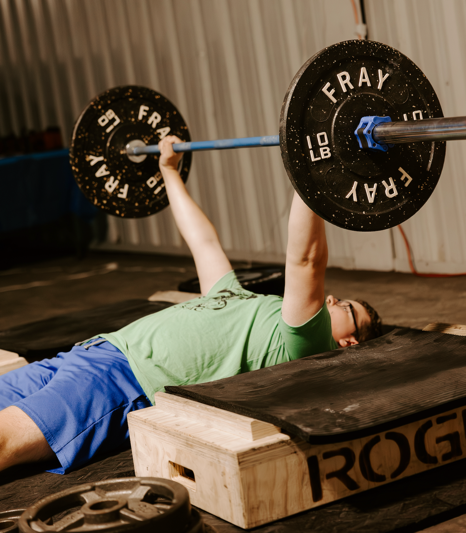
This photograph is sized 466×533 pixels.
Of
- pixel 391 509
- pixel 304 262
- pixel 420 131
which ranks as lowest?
pixel 391 509

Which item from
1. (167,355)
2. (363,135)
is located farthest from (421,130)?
(167,355)

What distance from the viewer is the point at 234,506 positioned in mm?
1487

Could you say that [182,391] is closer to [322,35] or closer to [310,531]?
[310,531]

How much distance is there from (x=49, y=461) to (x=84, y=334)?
78 cm

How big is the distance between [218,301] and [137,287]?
10.0 ft

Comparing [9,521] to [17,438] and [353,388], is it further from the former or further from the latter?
[353,388]

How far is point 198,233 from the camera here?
2410mm

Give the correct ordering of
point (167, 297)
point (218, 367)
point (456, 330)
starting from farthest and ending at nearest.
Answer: point (167, 297)
point (456, 330)
point (218, 367)

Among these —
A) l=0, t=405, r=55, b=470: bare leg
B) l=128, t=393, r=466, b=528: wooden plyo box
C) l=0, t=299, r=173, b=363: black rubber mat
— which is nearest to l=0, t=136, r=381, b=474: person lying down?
l=0, t=405, r=55, b=470: bare leg

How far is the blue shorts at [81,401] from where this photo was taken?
1835 mm

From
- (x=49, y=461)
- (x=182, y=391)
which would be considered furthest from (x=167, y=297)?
(x=182, y=391)

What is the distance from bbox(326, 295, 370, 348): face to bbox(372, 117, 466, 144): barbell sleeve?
23.8 inches

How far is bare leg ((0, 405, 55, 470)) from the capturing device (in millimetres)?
1778

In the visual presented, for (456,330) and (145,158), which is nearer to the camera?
(456,330)
